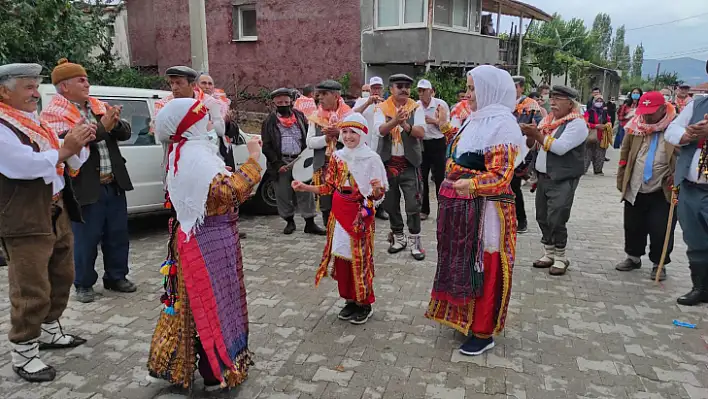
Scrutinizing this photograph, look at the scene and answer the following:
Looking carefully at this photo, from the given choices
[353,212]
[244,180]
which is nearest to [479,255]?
[353,212]

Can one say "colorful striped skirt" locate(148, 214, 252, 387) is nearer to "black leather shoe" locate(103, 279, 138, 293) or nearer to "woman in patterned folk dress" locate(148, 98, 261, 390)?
"woman in patterned folk dress" locate(148, 98, 261, 390)

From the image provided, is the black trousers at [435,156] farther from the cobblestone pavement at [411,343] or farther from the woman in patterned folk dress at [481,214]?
the woman in patterned folk dress at [481,214]

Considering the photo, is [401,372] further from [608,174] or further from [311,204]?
[608,174]

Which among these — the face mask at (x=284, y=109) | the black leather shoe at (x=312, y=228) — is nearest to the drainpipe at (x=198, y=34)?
the face mask at (x=284, y=109)

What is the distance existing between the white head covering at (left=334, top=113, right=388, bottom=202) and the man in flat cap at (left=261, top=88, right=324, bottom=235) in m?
2.83

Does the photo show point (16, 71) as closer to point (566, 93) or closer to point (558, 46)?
point (566, 93)

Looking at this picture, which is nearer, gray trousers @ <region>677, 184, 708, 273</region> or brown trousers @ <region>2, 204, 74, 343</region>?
brown trousers @ <region>2, 204, 74, 343</region>

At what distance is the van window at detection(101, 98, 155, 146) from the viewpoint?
595 cm

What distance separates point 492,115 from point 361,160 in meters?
1.13

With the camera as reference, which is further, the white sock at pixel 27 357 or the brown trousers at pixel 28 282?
the white sock at pixel 27 357

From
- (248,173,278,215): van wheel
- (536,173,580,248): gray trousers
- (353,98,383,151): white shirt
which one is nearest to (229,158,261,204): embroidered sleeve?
(353,98,383,151): white shirt

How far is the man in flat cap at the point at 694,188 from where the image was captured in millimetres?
4246

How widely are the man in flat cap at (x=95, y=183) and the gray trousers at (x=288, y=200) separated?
8.16ft

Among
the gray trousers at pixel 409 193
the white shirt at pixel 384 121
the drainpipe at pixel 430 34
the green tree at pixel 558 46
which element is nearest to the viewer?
the white shirt at pixel 384 121
